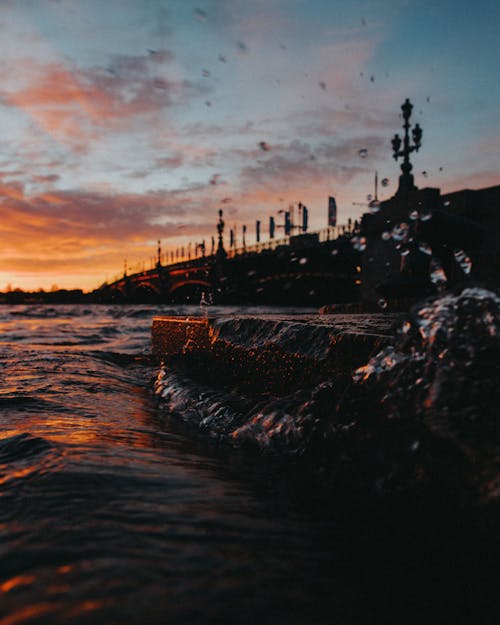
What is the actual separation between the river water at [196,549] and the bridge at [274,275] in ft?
91.3

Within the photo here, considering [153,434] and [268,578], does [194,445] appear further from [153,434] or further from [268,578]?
[268,578]

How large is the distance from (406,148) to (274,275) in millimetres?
22519

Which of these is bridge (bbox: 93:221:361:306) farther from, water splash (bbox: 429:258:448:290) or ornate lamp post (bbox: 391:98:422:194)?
water splash (bbox: 429:258:448:290)

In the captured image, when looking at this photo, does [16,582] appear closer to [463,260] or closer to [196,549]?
[196,549]

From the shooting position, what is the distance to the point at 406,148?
2697 centimetres

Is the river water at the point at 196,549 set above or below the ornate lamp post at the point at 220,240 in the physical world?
below

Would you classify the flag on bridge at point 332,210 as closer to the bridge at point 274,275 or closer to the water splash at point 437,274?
the bridge at point 274,275

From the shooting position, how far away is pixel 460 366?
155 cm

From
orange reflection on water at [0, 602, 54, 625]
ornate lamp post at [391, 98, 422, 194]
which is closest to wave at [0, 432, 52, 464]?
orange reflection on water at [0, 602, 54, 625]

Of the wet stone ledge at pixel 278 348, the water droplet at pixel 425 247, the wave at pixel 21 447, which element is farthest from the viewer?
the water droplet at pixel 425 247

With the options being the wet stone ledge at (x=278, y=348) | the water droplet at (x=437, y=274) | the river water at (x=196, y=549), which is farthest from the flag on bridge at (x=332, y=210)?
the river water at (x=196, y=549)

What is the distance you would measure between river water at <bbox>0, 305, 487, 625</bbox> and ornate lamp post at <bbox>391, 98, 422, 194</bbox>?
27055 millimetres

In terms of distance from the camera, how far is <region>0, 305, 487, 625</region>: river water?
Result: 1.03 metres

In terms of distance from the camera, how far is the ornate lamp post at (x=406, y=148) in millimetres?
26453
